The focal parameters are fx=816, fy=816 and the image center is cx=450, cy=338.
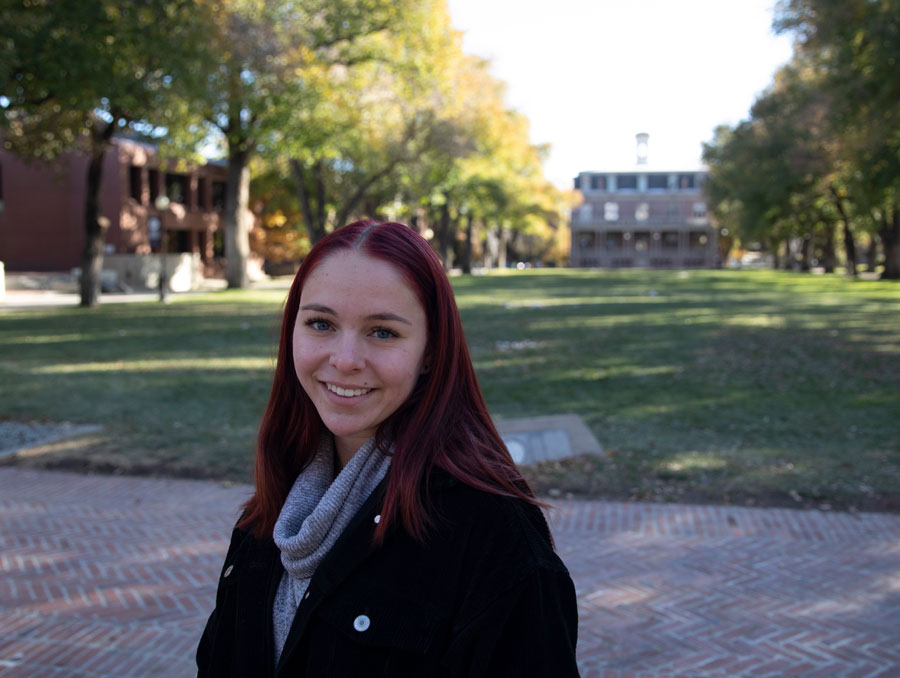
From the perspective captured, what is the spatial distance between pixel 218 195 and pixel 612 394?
44.5m

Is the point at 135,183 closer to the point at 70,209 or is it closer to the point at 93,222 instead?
the point at 70,209

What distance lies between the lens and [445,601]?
147cm

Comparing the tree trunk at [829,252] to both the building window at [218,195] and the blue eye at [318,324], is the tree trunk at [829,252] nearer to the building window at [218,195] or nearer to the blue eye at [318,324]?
the building window at [218,195]

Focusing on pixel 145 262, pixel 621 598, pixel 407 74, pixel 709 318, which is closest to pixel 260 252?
pixel 145 262

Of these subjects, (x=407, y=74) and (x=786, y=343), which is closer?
(x=786, y=343)

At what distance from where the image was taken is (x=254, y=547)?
179cm

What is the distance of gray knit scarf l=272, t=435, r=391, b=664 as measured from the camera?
157 centimetres

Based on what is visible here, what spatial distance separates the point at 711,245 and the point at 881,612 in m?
98.6

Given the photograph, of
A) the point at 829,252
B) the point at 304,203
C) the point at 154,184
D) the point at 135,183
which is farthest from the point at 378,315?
the point at 829,252

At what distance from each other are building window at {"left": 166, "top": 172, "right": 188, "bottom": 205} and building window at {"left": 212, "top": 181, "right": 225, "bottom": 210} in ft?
11.3

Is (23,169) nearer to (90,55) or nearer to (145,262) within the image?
(145,262)

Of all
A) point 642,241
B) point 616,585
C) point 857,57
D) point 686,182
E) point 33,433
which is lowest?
point 616,585

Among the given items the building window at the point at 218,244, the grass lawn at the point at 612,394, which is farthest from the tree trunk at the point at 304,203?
the building window at the point at 218,244

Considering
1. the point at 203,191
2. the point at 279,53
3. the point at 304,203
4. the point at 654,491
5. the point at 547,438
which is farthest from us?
the point at 203,191
